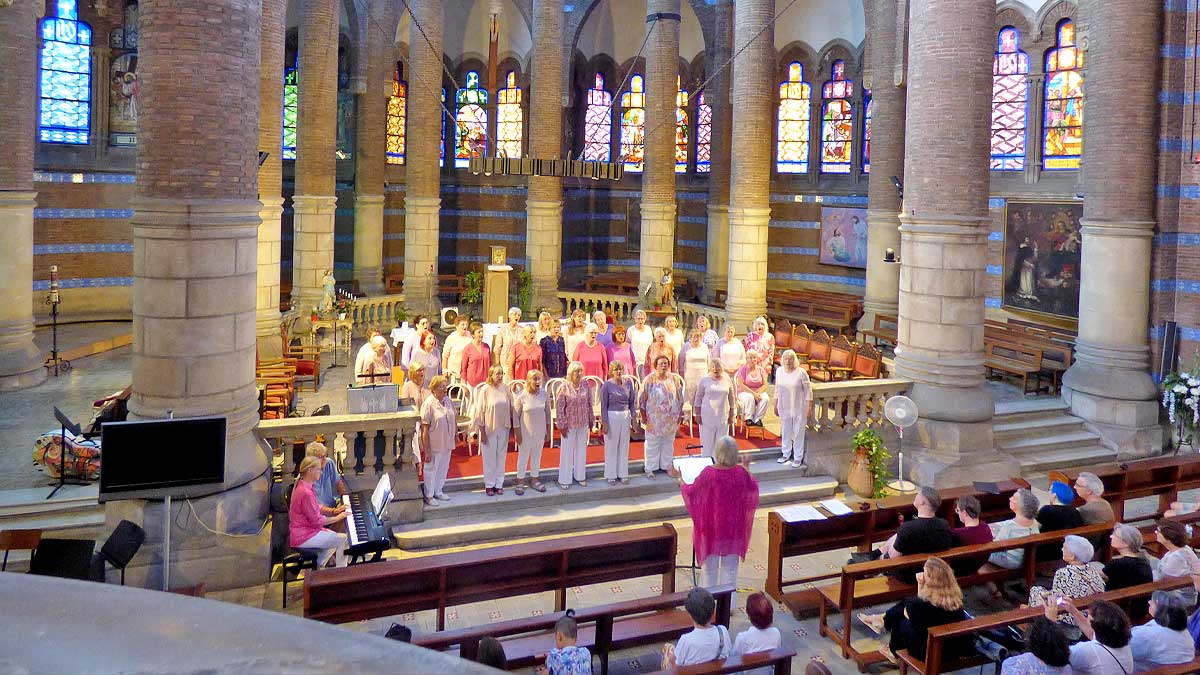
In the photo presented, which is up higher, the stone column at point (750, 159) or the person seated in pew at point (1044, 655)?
the stone column at point (750, 159)

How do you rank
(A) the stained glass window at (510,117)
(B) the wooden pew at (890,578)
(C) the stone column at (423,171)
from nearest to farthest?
(B) the wooden pew at (890,578), (C) the stone column at (423,171), (A) the stained glass window at (510,117)

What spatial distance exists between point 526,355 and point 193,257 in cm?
602

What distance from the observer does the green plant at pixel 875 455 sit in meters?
13.4

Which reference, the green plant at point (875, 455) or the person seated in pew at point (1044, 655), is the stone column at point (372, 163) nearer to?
the green plant at point (875, 455)

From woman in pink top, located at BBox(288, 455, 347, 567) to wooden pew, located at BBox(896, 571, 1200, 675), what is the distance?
17.4 ft

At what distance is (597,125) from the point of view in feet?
117

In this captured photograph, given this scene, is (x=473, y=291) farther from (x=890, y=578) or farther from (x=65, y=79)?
(x=890, y=578)

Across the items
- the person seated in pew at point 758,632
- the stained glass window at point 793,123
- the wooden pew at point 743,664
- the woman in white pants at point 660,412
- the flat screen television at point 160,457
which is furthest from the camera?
the stained glass window at point 793,123

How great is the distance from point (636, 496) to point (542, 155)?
14.2m

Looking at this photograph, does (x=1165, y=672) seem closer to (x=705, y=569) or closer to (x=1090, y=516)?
(x=1090, y=516)

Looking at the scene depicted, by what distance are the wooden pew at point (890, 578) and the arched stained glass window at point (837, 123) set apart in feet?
74.6

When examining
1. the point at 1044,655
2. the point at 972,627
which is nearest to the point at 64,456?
the point at 972,627

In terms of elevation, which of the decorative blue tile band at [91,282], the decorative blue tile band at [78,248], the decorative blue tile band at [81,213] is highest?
the decorative blue tile band at [81,213]

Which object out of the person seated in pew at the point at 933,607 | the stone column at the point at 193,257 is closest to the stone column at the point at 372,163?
the stone column at the point at 193,257
